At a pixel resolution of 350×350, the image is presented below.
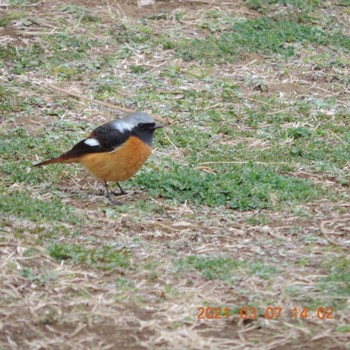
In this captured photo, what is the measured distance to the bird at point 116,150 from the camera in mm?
8523

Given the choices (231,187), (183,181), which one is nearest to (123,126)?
(183,181)

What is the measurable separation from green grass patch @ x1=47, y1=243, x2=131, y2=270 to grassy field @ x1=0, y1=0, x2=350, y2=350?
0.06ft

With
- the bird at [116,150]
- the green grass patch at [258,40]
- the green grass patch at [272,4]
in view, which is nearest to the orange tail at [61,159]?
the bird at [116,150]

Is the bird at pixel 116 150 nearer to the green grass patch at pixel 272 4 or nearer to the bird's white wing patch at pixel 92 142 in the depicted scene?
the bird's white wing patch at pixel 92 142

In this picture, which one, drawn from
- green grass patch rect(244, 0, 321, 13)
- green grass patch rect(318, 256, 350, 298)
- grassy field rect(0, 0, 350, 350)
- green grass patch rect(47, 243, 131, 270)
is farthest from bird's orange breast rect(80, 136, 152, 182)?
green grass patch rect(244, 0, 321, 13)

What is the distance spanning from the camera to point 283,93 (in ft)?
Answer: 37.5

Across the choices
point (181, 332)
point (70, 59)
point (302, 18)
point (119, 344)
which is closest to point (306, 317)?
point (181, 332)

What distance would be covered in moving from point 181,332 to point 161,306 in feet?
1.32

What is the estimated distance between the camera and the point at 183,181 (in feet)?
28.4

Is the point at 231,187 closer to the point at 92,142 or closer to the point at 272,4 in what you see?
the point at 92,142

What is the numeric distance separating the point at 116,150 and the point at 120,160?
15cm

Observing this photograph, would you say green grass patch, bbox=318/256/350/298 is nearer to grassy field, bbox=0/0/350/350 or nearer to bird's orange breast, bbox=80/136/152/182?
grassy field, bbox=0/0/350/350

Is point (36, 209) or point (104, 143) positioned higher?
point (104, 143)
